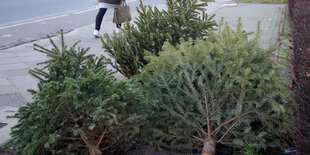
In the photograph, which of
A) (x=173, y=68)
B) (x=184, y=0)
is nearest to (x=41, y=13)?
(x=184, y=0)

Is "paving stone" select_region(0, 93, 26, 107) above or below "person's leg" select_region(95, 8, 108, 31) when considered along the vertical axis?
below

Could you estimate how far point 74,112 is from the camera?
253 centimetres

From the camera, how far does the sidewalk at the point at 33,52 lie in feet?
14.5

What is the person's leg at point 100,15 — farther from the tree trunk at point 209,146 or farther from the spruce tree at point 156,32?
the tree trunk at point 209,146

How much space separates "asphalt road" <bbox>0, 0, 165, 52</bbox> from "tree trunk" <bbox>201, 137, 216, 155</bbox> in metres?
6.30

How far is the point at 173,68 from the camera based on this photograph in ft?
9.50

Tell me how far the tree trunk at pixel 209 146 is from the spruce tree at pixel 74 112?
566 mm

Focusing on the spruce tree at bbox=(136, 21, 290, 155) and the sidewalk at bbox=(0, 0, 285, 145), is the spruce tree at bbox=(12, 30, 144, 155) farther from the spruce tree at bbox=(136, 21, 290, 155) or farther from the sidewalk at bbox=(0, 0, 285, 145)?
the sidewalk at bbox=(0, 0, 285, 145)

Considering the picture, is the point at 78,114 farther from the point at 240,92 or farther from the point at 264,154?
the point at 264,154

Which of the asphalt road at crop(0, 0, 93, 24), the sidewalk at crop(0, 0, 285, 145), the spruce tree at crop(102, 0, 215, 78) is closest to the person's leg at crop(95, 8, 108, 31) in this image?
the sidewalk at crop(0, 0, 285, 145)

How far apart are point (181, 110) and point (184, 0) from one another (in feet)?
5.40

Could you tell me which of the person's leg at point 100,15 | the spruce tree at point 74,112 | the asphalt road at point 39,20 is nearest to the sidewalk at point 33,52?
the person's leg at point 100,15

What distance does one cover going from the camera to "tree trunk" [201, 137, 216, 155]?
8.84 feet

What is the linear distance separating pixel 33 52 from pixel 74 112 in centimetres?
511
